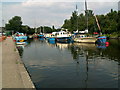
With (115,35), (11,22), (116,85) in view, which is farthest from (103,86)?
(11,22)

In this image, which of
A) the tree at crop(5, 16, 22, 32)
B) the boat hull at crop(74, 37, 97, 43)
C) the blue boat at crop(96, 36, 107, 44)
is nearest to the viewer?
the blue boat at crop(96, 36, 107, 44)

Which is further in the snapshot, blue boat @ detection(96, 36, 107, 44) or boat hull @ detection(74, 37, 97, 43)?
boat hull @ detection(74, 37, 97, 43)

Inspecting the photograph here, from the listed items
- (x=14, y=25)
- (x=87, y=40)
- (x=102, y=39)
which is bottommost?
(x=87, y=40)

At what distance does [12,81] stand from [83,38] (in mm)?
41809

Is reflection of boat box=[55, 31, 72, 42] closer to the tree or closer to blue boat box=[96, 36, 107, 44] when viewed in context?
blue boat box=[96, 36, 107, 44]

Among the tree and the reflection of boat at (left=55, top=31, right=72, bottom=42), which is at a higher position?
the tree

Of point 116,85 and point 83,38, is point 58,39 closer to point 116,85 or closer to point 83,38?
point 83,38

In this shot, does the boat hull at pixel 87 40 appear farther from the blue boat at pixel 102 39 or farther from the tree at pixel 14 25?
the tree at pixel 14 25

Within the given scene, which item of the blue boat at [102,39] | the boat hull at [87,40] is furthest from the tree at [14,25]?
the blue boat at [102,39]

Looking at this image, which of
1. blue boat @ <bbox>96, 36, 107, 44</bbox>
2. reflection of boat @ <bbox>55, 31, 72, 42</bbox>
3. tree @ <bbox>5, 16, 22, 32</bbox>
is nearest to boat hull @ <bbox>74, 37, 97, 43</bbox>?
blue boat @ <bbox>96, 36, 107, 44</bbox>

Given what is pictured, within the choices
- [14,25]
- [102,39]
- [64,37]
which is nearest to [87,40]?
[102,39]

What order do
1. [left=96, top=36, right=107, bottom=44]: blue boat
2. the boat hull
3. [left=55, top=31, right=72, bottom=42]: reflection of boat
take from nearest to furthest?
[left=96, top=36, right=107, bottom=44]: blue boat → the boat hull → [left=55, top=31, right=72, bottom=42]: reflection of boat

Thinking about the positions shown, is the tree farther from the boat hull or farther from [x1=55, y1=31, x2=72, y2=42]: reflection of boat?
the boat hull

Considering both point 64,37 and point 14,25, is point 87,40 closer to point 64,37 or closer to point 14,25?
point 64,37
